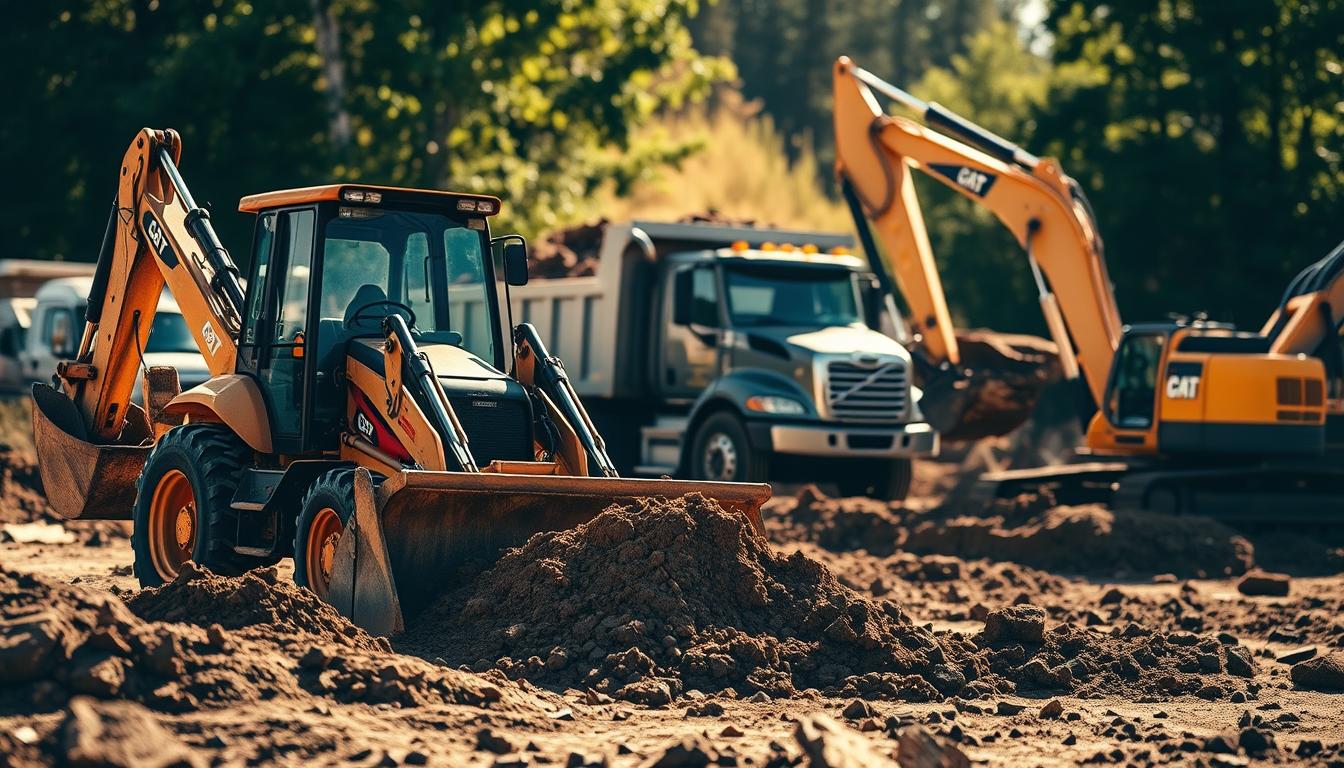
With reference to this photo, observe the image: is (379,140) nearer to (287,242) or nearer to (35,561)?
(35,561)

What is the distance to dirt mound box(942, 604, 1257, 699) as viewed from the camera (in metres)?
9.38

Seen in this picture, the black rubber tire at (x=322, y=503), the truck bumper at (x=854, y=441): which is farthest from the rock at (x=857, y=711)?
the truck bumper at (x=854, y=441)

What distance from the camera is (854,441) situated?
664 inches

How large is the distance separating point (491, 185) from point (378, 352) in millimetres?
17740

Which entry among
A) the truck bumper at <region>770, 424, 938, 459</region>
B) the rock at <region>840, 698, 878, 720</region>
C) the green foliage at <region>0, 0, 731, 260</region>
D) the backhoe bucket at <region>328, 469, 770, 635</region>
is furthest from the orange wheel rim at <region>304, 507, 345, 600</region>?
the green foliage at <region>0, 0, 731, 260</region>

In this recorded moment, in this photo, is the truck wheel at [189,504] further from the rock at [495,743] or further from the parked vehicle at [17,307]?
the parked vehicle at [17,307]

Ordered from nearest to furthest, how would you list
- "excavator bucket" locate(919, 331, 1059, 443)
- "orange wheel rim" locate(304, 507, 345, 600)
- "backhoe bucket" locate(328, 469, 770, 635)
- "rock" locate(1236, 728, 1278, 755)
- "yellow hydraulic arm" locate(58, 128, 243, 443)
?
"rock" locate(1236, 728, 1278, 755), "backhoe bucket" locate(328, 469, 770, 635), "orange wheel rim" locate(304, 507, 345, 600), "yellow hydraulic arm" locate(58, 128, 243, 443), "excavator bucket" locate(919, 331, 1059, 443)

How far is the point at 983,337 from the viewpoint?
2092cm

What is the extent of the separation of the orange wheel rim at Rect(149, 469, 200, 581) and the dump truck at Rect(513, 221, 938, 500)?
672 centimetres

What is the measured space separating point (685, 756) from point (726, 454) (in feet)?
34.1

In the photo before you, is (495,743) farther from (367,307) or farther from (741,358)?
(741,358)

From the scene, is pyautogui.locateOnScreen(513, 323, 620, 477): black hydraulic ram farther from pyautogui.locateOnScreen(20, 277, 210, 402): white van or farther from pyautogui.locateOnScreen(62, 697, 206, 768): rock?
pyautogui.locateOnScreen(20, 277, 210, 402): white van

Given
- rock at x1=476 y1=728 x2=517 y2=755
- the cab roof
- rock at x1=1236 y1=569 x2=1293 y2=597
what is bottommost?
rock at x1=476 y1=728 x2=517 y2=755

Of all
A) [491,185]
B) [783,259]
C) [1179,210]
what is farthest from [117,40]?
[1179,210]
